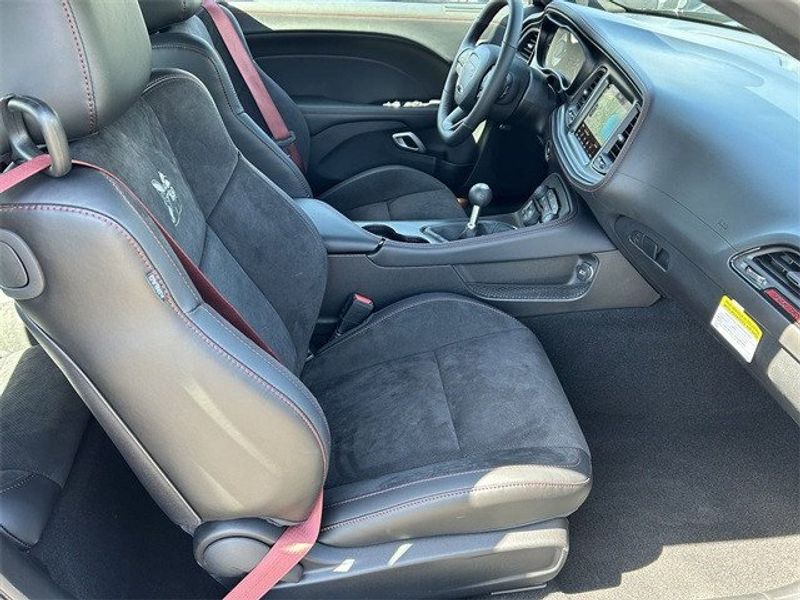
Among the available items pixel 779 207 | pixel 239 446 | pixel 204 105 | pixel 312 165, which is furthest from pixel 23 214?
pixel 312 165

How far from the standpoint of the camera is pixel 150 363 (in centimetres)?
84

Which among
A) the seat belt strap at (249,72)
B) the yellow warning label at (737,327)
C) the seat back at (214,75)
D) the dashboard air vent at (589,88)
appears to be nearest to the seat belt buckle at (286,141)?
the seat belt strap at (249,72)

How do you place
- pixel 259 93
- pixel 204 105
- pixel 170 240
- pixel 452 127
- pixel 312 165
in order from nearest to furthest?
pixel 170 240 → pixel 204 105 → pixel 452 127 → pixel 259 93 → pixel 312 165

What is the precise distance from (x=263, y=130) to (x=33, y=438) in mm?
1051

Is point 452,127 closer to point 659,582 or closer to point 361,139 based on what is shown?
point 361,139

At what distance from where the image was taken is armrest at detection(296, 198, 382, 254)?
154 centimetres

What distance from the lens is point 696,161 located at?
1229mm

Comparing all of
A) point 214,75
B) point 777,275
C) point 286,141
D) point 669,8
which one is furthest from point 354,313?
point 669,8

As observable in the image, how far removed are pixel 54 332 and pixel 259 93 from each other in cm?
133

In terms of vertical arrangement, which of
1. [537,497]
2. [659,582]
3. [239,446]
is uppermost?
[239,446]

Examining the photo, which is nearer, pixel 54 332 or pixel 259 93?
pixel 54 332

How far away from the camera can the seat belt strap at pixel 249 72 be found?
1.98m

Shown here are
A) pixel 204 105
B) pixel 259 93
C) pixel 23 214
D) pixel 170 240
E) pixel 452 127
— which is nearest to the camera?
pixel 23 214

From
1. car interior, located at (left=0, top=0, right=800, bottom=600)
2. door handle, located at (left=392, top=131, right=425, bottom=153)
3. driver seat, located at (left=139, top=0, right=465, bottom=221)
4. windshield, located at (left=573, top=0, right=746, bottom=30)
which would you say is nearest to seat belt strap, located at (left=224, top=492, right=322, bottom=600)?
car interior, located at (left=0, top=0, right=800, bottom=600)
